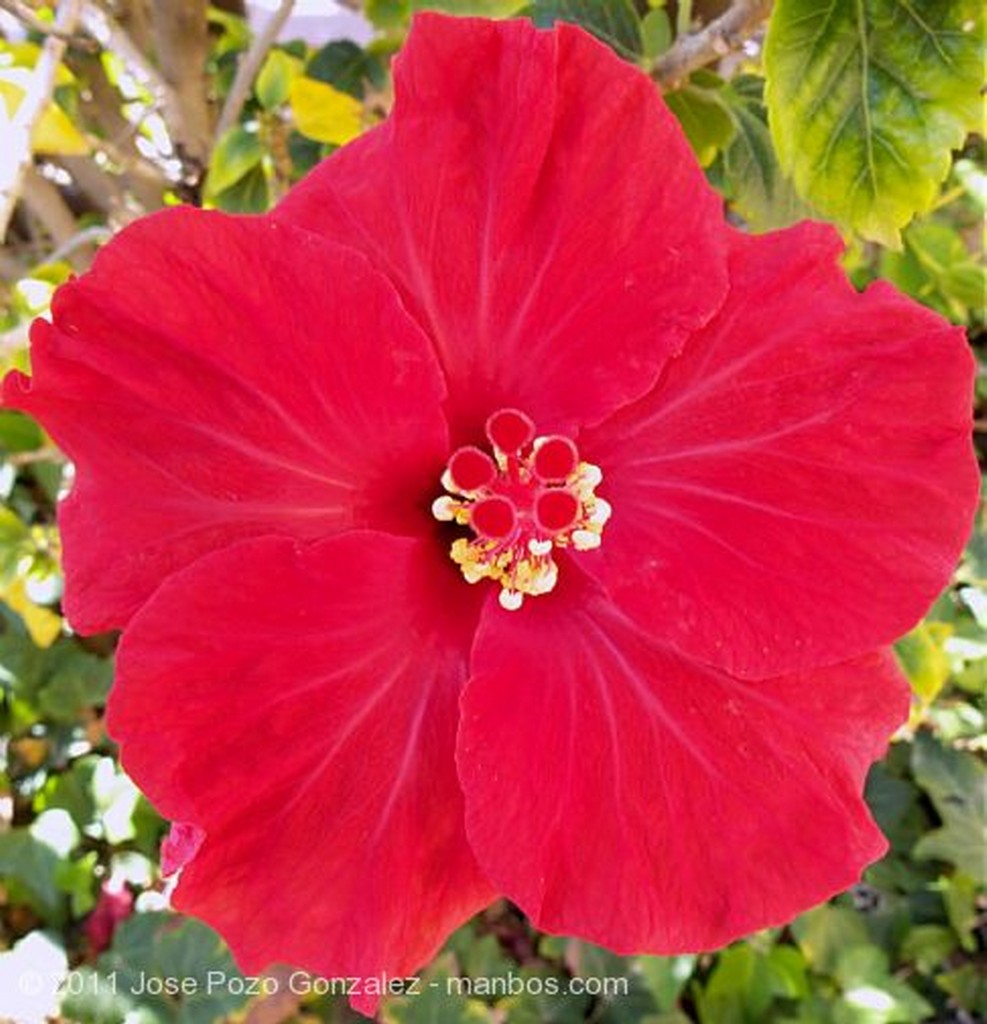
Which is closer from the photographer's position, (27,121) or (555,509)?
(555,509)

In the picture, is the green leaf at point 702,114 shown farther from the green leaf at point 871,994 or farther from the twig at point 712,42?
the green leaf at point 871,994

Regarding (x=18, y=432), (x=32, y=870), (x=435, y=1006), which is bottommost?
(x=435, y=1006)

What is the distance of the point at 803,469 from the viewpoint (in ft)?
2.06

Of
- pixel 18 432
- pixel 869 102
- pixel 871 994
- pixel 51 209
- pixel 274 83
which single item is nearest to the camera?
pixel 869 102

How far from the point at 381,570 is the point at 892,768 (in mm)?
1699

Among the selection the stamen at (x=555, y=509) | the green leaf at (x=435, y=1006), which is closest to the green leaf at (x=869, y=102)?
the stamen at (x=555, y=509)

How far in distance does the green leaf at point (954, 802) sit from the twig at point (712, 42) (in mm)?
1458

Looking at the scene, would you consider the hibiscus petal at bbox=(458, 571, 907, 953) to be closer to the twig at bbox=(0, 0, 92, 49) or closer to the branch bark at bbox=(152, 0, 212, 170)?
the twig at bbox=(0, 0, 92, 49)

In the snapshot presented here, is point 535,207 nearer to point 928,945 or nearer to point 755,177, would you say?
point 755,177

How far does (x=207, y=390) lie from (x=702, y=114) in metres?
0.61

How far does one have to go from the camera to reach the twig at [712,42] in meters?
0.81

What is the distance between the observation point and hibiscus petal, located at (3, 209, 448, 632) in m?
Result: 0.56

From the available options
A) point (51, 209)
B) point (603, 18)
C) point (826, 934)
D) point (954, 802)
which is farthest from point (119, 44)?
point (954, 802)

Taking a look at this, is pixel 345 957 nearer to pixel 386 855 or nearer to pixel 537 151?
pixel 386 855
